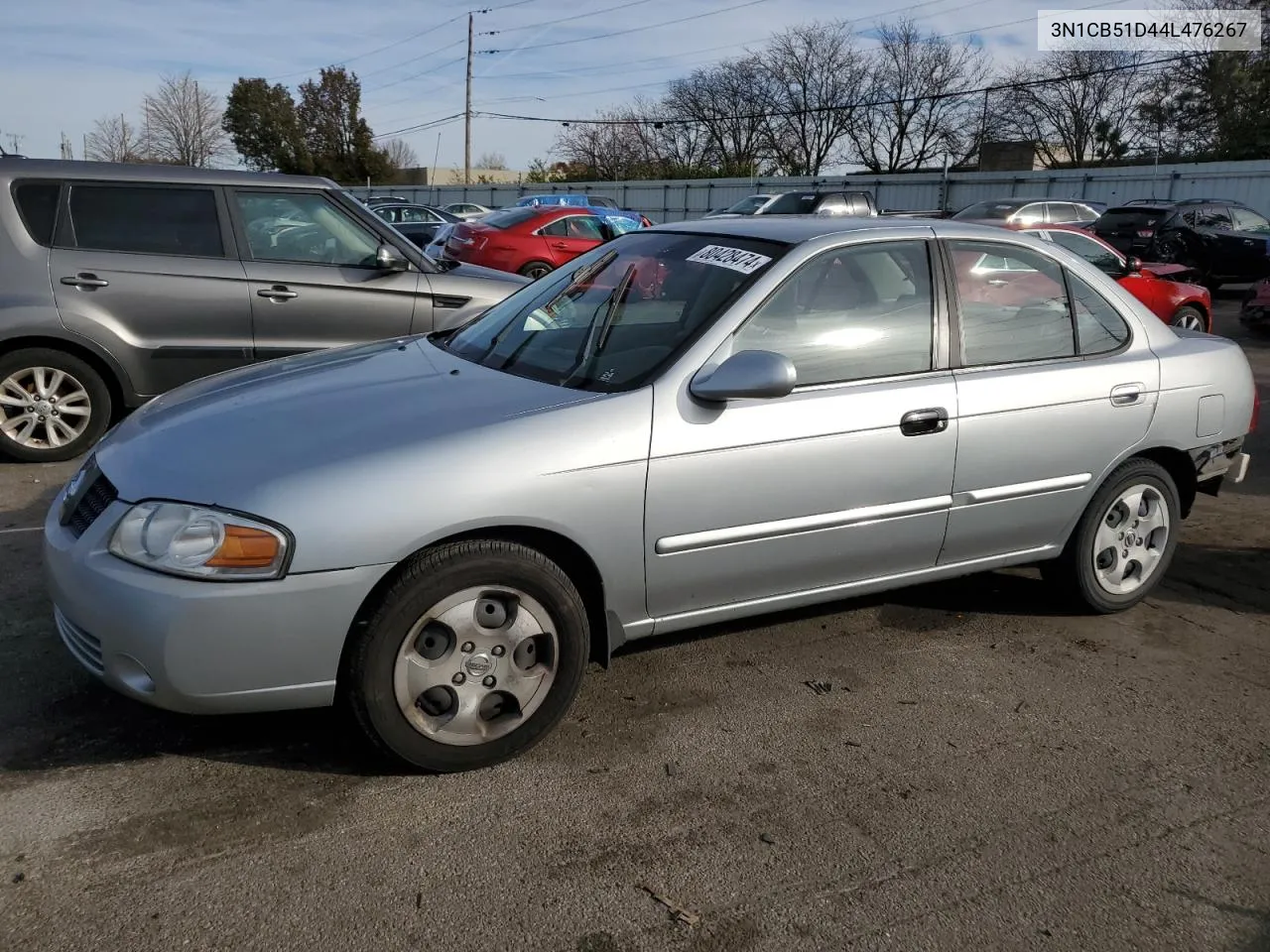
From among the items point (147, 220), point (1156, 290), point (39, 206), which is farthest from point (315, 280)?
point (1156, 290)

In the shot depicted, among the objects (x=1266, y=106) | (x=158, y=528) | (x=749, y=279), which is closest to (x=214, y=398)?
(x=158, y=528)

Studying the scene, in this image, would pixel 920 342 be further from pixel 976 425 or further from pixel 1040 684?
pixel 1040 684

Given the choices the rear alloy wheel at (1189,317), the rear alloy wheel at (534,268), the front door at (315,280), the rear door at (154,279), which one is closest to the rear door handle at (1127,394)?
the front door at (315,280)

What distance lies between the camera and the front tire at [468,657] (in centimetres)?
295

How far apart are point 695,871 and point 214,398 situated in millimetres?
2229

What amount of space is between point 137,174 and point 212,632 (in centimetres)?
498

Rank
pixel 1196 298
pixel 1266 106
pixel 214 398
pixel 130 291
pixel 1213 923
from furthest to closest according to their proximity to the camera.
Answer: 1. pixel 1266 106
2. pixel 1196 298
3. pixel 130 291
4. pixel 214 398
5. pixel 1213 923

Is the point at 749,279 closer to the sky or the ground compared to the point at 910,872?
closer to the sky

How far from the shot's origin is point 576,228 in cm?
1697

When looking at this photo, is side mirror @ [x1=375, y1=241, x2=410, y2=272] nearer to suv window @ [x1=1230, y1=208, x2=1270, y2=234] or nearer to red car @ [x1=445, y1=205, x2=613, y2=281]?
red car @ [x1=445, y1=205, x2=613, y2=281]

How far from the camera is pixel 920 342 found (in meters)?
3.90

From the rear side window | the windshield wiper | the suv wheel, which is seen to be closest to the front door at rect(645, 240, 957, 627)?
the windshield wiper

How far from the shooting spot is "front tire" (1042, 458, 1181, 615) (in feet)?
14.3

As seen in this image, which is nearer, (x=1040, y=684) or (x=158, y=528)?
(x=158, y=528)
